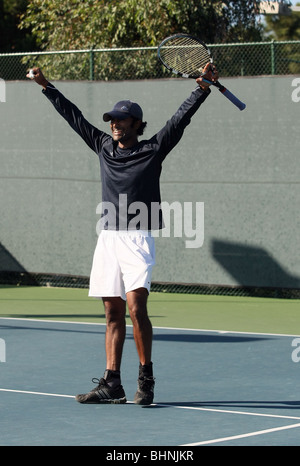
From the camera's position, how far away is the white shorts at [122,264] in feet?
22.4

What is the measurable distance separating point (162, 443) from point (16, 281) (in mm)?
9041

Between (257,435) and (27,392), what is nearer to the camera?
(257,435)

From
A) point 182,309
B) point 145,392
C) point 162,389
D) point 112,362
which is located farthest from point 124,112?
point 182,309

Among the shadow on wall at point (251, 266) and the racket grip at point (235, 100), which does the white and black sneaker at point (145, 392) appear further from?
the shadow on wall at point (251, 266)

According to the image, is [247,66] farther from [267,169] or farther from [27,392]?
[27,392]

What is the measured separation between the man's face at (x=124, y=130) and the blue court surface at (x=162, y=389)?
1731 millimetres

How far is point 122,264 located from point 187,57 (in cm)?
207

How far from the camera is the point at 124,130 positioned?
22.9ft

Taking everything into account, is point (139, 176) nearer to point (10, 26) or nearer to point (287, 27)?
point (10, 26)

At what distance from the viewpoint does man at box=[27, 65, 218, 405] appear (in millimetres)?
6824

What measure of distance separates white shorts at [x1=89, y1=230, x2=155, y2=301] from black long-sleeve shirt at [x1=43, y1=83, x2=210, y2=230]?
3.0 inches

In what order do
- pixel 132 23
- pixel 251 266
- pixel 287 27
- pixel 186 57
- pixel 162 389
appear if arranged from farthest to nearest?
pixel 287 27
pixel 132 23
pixel 251 266
pixel 186 57
pixel 162 389

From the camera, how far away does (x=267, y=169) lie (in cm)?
1259

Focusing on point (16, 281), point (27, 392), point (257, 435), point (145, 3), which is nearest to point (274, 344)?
point (27, 392)
